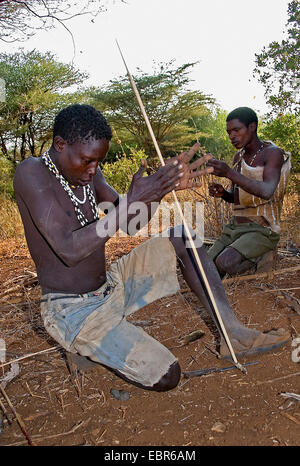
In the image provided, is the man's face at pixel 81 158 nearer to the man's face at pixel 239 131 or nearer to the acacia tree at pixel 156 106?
the man's face at pixel 239 131

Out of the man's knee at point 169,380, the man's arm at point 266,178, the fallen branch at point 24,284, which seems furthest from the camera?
the fallen branch at point 24,284

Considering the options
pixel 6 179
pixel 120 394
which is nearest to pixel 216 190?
pixel 120 394

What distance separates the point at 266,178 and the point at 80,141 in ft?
5.95

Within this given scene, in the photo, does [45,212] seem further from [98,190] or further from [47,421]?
[47,421]

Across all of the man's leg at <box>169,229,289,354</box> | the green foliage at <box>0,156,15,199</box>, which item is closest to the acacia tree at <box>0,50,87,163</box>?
the green foliage at <box>0,156,15,199</box>

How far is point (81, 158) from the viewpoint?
187 centimetres

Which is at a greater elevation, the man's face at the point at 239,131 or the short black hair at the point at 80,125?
the short black hair at the point at 80,125

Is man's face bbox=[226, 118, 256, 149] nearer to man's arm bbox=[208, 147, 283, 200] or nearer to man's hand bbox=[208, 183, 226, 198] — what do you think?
man's arm bbox=[208, 147, 283, 200]

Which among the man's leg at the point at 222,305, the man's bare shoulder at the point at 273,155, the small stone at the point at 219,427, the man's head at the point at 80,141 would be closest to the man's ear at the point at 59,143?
the man's head at the point at 80,141

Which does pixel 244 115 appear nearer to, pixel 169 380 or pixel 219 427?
pixel 169 380

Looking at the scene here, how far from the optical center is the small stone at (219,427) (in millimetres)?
1560

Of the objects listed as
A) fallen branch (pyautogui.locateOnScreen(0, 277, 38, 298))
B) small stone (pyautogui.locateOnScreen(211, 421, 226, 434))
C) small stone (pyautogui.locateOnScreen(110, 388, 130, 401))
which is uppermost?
fallen branch (pyautogui.locateOnScreen(0, 277, 38, 298))

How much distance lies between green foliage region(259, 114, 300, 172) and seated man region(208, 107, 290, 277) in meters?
2.32

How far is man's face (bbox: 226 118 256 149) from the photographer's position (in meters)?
3.25
